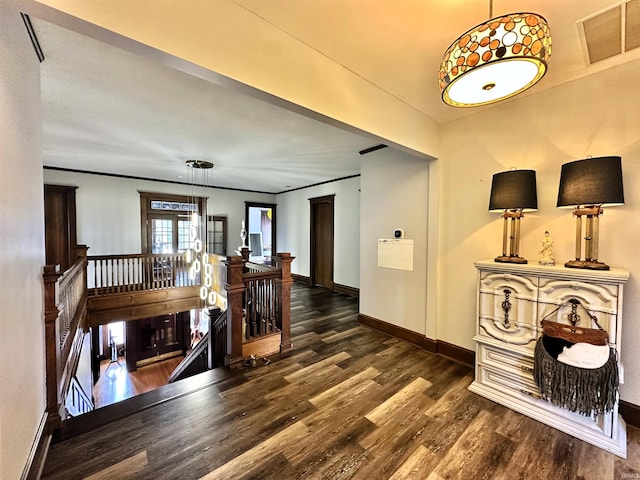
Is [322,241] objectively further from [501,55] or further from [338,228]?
[501,55]

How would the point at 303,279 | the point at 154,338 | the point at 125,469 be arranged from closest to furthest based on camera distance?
1. the point at 125,469
2. the point at 303,279
3. the point at 154,338

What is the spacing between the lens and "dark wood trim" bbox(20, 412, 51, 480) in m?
1.40

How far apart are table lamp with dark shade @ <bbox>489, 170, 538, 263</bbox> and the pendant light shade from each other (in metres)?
1.10

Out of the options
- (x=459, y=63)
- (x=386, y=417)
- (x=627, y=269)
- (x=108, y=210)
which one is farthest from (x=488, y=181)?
(x=108, y=210)

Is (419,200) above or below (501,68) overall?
below

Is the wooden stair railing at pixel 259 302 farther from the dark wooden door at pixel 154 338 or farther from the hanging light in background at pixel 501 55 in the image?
the dark wooden door at pixel 154 338

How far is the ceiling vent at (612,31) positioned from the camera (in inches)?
58.7

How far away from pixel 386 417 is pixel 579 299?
1.68 m

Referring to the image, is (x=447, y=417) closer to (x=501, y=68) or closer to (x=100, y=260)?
(x=501, y=68)

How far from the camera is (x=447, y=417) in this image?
6.49ft

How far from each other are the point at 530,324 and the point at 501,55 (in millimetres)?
2016

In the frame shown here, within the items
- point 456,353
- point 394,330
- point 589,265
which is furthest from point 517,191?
point 394,330

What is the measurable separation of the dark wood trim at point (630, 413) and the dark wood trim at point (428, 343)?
3.33 feet

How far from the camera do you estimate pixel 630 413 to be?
1.90 m
